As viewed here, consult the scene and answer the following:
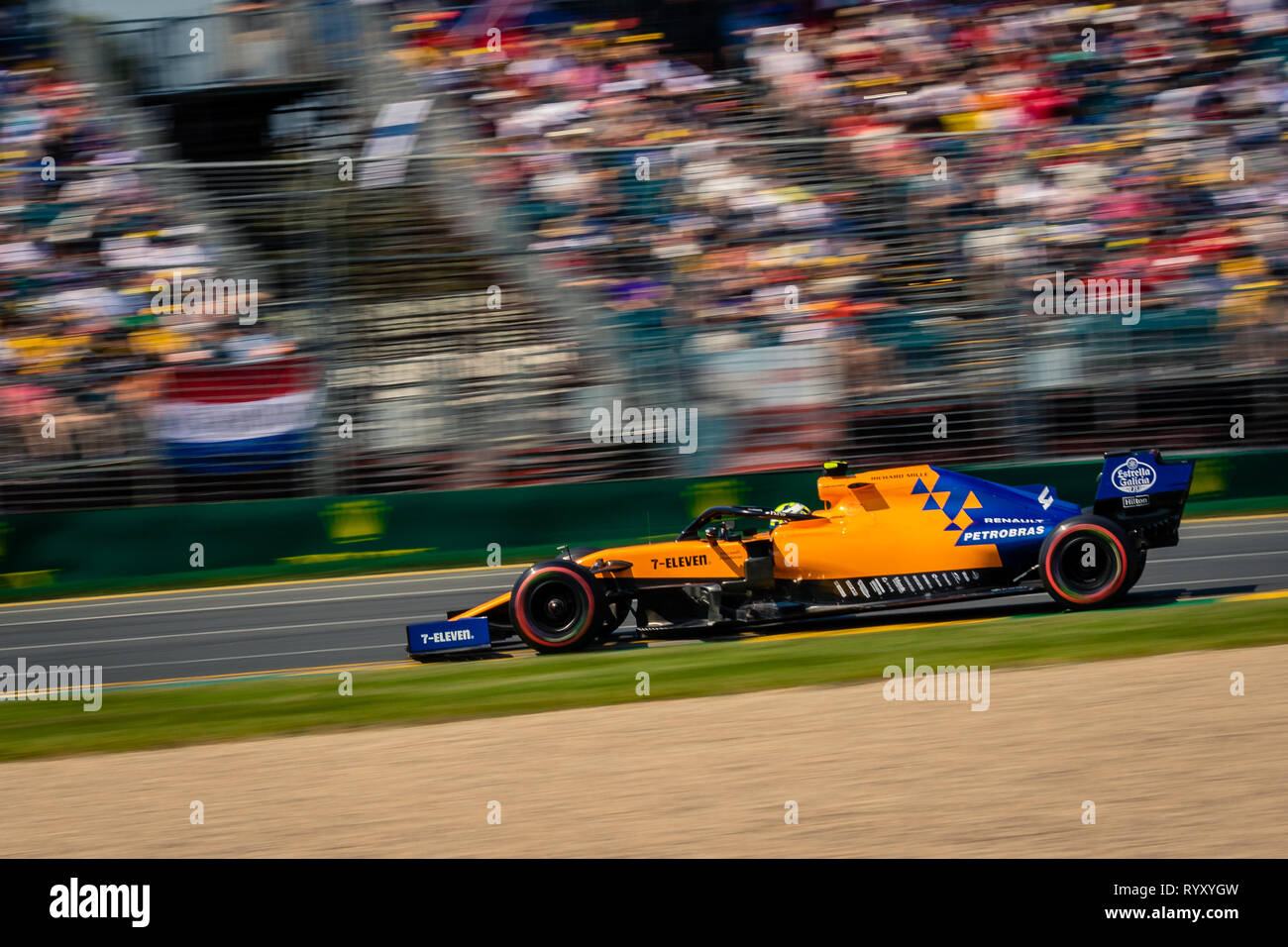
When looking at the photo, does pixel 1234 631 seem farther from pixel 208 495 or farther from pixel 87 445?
pixel 87 445

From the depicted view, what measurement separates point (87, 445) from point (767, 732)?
9.91 meters

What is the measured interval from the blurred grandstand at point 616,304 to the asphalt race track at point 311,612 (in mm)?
1379

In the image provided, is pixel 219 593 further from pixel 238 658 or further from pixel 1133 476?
pixel 1133 476

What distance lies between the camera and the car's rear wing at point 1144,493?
9047 mm

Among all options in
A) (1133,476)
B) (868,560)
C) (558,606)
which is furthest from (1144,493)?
(558,606)

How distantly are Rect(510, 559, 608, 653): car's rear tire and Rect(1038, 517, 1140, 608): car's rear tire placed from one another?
119 inches

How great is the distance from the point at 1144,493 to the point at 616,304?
7152 millimetres

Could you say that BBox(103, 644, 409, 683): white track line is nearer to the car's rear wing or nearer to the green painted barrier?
the green painted barrier

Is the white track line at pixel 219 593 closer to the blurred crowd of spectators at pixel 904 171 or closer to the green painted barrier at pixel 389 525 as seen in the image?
the green painted barrier at pixel 389 525

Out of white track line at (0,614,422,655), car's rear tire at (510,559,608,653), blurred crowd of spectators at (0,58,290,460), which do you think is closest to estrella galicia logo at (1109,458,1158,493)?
car's rear tire at (510,559,608,653)

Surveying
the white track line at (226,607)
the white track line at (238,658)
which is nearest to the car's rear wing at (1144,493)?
the white track line at (238,658)

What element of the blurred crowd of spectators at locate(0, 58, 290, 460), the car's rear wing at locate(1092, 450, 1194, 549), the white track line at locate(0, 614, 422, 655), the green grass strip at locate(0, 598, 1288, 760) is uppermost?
the blurred crowd of spectators at locate(0, 58, 290, 460)

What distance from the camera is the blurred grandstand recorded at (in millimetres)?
14438

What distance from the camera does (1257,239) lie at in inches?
606
